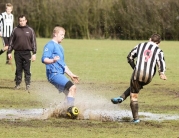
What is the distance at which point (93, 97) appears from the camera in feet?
48.9

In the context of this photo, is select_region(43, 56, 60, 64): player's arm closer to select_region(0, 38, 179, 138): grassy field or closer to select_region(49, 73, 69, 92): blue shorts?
select_region(49, 73, 69, 92): blue shorts

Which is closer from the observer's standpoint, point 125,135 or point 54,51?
point 125,135

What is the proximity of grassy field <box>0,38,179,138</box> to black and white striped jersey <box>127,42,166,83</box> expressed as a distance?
80 cm

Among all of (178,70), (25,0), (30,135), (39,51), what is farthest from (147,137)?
(25,0)

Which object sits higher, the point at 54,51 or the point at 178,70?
the point at 54,51

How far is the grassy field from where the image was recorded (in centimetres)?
991

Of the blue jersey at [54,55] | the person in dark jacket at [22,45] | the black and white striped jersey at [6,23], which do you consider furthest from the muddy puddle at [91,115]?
the black and white striped jersey at [6,23]

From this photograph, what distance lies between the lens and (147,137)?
374 inches

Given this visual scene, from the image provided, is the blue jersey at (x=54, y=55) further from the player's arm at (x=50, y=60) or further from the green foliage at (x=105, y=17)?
the green foliage at (x=105, y=17)

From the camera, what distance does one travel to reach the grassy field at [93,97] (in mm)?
9914

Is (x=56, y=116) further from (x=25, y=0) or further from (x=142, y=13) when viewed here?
(x=25, y=0)

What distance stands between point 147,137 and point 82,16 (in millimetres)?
33987

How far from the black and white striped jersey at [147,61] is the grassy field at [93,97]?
801 millimetres

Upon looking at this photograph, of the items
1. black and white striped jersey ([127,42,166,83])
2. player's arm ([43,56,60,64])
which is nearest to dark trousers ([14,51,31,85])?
player's arm ([43,56,60,64])
